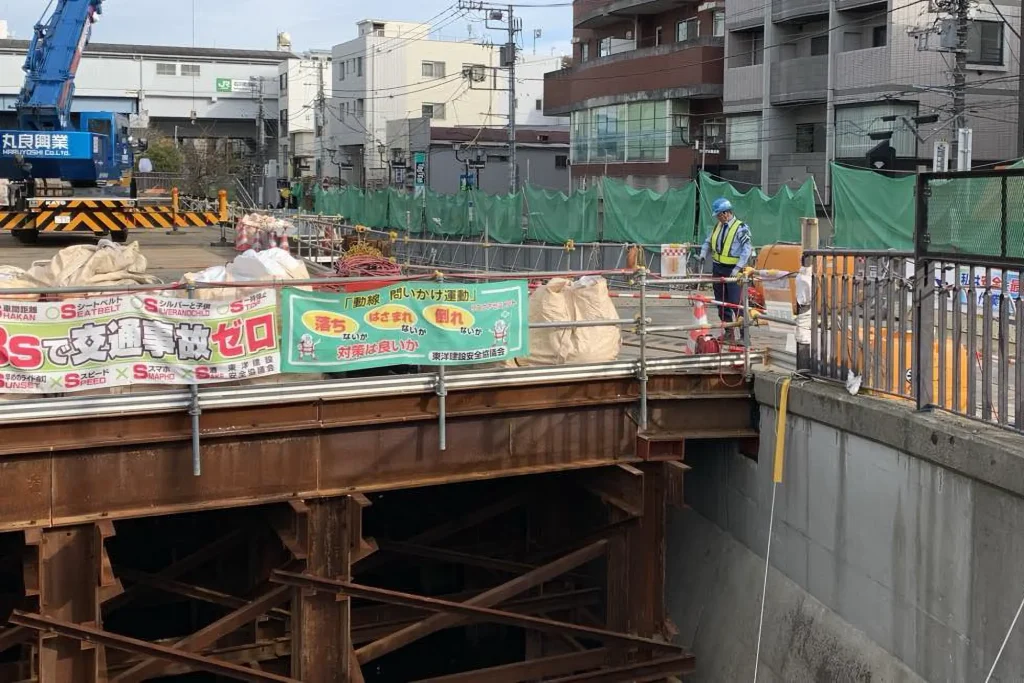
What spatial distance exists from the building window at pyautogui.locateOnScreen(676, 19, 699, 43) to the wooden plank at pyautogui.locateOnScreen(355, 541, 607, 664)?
39876 mm

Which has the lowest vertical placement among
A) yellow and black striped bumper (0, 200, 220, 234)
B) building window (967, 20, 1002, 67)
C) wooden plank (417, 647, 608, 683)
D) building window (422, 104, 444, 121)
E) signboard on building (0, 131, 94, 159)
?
wooden plank (417, 647, 608, 683)

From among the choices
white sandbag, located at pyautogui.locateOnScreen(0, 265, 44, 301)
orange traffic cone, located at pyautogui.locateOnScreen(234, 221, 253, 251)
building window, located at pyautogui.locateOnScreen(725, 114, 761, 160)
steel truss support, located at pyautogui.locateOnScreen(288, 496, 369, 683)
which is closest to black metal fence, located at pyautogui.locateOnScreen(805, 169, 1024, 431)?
steel truss support, located at pyautogui.locateOnScreen(288, 496, 369, 683)

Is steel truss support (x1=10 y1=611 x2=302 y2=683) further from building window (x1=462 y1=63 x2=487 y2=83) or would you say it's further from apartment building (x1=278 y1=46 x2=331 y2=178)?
apartment building (x1=278 y1=46 x2=331 y2=178)

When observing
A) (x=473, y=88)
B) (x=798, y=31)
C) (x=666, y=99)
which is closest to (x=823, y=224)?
(x=798, y=31)

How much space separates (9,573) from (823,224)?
22.9 m

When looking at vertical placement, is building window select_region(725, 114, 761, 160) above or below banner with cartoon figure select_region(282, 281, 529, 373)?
above

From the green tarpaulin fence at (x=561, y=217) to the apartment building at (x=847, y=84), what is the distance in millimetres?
8909

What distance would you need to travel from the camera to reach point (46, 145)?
26.6m

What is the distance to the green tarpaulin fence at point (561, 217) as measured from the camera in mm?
27031

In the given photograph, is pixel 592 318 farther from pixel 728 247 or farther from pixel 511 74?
pixel 511 74

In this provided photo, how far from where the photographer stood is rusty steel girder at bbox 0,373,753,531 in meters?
8.53

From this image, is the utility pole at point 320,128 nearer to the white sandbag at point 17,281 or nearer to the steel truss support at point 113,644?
the white sandbag at point 17,281

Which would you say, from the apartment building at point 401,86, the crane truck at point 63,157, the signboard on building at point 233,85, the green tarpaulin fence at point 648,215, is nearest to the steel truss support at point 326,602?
the green tarpaulin fence at point 648,215

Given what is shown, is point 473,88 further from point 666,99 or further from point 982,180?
point 982,180
